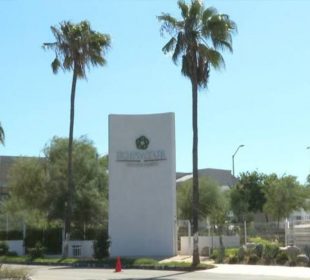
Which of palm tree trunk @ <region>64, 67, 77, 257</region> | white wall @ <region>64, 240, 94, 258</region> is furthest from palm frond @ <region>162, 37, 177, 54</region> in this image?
white wall @ <region>64, 240, 94, 258</region>

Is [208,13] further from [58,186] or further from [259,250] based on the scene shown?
[58,186]

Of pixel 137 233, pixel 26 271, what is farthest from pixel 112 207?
pixel 26 271

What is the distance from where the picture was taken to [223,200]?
6794cm

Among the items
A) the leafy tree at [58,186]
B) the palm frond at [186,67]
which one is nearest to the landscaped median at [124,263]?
the leafy tree at [58,186]

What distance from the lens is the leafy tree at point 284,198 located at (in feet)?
217

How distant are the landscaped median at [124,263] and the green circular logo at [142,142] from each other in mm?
7870

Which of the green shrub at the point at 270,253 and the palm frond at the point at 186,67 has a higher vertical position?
the palm frond at the point at 186,67

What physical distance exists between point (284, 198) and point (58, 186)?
2839cm

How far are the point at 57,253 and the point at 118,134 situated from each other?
34.8 ft

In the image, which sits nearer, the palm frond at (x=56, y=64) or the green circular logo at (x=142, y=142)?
the green circular logo at (x=142, y=142)

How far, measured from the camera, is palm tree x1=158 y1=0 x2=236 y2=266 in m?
32.3

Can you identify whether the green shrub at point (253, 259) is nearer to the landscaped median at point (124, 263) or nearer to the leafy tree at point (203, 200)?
the landscaped median at point (124, 263)

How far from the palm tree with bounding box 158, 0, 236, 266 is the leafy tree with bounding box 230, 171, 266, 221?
4025 cm

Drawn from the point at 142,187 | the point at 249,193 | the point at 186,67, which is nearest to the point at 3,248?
the point at 142,187
